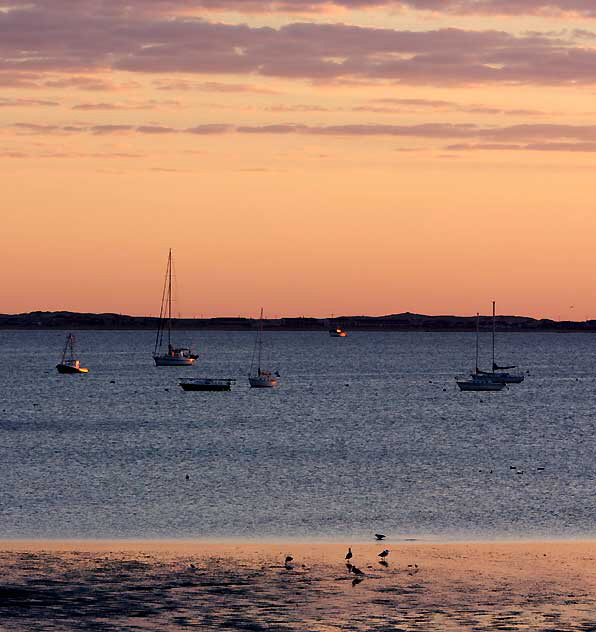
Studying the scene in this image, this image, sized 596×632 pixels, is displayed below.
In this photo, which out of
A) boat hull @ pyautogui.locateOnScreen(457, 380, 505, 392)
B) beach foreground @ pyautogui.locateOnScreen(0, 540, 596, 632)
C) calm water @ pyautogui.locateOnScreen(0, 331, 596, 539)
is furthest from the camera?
boat hull @ pyautogui.locateOnScreen(457, 380, 505, 392)

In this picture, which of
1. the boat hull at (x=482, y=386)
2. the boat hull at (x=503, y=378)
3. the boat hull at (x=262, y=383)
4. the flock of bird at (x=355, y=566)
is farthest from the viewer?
the boat hull at (x=503, y=378)

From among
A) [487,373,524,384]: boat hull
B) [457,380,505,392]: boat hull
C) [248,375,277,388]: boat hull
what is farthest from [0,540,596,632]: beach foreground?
[487,373,524,384]: boat hull

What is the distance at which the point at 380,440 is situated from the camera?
10750 cm

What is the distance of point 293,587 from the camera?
42406mm

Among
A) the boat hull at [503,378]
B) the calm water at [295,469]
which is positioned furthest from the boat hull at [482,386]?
the calm water at [295,469]

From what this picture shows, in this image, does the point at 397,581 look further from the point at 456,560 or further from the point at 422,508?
the point at 422,508

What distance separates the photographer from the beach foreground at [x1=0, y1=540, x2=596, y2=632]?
1485 inches

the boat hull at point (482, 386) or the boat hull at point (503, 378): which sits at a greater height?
the boat hull at point (503, 378)

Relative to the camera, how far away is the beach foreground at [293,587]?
3772cm

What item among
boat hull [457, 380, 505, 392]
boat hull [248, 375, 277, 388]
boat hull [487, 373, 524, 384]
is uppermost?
boat hull [487, 373, 524, 384]

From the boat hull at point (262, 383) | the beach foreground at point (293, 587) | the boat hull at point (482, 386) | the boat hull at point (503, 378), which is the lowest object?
the beach foreground at point (293, 587)

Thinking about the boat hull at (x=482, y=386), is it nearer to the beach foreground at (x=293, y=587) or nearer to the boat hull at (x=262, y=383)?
the boat hull at (x=262, y=383)

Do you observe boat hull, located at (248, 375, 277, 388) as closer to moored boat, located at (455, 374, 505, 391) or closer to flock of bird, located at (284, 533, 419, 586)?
moored boat, located at (455, 374, 505, 391)

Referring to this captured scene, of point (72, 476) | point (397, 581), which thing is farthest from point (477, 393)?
A: point (397, 581)
